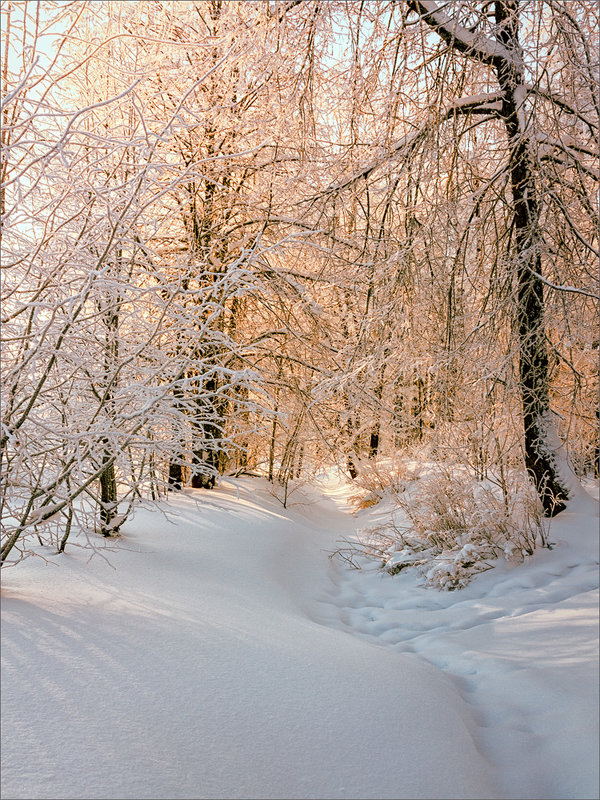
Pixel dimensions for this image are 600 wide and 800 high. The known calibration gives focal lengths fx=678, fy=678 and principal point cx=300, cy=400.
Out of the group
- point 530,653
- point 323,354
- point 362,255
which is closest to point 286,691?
point 530,653

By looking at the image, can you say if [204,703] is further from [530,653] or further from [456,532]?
[456,532]

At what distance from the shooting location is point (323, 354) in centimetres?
729

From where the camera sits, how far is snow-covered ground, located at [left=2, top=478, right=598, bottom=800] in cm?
179

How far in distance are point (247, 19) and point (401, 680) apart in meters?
4.57

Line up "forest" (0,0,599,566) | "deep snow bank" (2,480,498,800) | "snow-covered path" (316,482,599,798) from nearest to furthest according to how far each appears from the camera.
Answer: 1. "deep snow bank" (2,480,498,800)
2. "snow-covered path" (316,482,599,798)
3. "forest" (0,0,599,566)

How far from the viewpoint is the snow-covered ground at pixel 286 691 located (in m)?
1.79

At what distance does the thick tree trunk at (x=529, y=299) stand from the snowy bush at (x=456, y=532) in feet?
0.54

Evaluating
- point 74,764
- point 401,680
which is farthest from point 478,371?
point 74,764

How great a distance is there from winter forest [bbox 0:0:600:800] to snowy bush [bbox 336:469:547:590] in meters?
0.03

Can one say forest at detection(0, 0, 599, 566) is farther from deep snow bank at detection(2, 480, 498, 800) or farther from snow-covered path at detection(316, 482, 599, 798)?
snow-covered path at detection(316, 482, 599, 798)

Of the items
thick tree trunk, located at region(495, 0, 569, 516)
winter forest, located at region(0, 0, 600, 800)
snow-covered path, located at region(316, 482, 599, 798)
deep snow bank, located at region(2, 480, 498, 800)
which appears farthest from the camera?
thick tree trunk, located at region(495, 0, 569, 516)

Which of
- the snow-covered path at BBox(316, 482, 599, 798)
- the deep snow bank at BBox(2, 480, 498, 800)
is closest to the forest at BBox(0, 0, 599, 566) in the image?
the deep snow bank at BBox(2, 480, 498, 800)

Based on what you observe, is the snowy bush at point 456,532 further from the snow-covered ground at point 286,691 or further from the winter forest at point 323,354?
the snow-covered ground at point 286,691

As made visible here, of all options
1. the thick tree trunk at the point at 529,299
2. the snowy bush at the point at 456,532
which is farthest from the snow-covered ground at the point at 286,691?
the thick tree trunk at the point at 529,299
